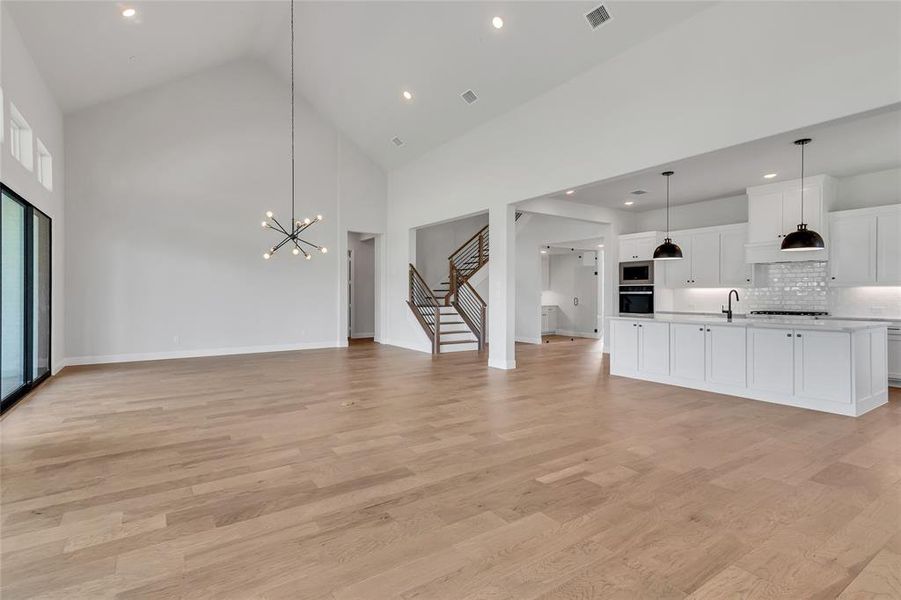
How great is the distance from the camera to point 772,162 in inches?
246

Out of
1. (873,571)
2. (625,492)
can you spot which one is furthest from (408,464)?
(873,571)

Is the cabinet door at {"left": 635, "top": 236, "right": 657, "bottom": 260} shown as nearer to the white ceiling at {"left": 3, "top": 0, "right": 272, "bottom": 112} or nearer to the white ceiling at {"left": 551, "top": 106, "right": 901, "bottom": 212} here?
the white ceiling at {"left": 551, "top": 106, "right": 901, "bottom": 212}

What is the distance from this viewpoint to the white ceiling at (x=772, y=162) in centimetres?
493

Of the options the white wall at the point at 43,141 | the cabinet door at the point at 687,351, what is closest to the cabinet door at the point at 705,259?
the cabinet door at the point at 687,351

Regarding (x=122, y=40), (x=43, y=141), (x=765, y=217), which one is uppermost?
(x=122, y=40)

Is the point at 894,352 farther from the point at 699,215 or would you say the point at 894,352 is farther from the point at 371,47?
the point at 371,47

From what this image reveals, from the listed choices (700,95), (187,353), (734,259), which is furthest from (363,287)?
(700,95)

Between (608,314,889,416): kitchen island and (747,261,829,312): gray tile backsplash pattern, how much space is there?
2114 mm

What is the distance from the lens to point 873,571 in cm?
203

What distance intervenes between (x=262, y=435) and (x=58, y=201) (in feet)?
20.4

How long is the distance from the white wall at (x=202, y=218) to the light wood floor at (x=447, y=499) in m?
3.50

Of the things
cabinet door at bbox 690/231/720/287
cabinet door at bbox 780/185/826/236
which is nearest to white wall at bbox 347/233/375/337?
cabinet door at bbox 690/231/720/287

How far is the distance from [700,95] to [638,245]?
16.5ft

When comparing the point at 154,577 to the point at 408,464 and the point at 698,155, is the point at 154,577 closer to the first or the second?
the point at 408,464
